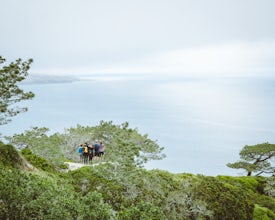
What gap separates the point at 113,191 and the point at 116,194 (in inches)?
5.5

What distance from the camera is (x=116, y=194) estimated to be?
9930 millimetres

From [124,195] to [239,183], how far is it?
375 inches

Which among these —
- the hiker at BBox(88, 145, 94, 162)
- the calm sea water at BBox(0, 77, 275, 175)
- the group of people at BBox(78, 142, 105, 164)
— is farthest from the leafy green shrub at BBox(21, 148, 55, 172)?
the calm sea water at BBox(0, 77, 275, 175)

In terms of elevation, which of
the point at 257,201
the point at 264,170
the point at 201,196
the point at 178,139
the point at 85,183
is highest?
the point at 85,183

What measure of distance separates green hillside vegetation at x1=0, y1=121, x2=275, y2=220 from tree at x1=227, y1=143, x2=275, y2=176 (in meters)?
8.94

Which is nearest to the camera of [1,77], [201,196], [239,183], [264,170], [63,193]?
[63,193]

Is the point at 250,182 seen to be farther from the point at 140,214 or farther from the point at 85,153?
the point at 140,214

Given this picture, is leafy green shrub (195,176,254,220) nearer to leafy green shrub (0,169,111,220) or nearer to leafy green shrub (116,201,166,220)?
leafy green shrub (116,201,166,220)

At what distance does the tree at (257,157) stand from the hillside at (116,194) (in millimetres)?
8522

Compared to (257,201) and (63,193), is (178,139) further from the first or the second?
(63,193)

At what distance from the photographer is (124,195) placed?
10453 millimetres

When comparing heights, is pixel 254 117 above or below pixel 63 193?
below

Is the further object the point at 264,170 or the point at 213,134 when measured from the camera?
the point at 213,134

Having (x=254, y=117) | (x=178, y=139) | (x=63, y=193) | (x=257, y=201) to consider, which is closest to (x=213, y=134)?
(x=178, y=139)
